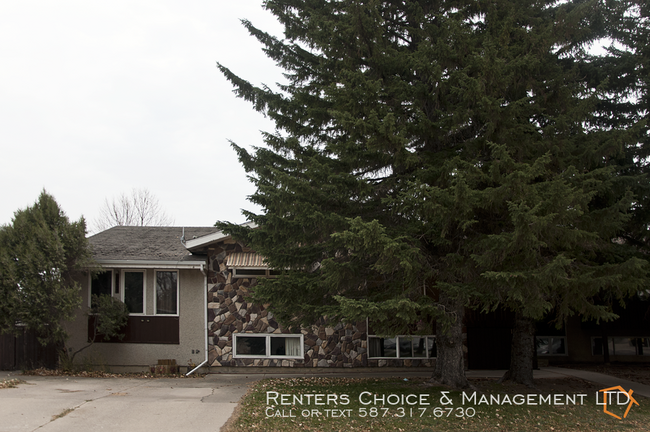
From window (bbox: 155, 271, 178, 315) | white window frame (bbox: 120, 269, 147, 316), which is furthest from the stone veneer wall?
white window frame (bbox: 120, 269, 147, 316)

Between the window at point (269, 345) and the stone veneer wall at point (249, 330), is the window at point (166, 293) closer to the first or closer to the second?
the stone veneer wall at point (249, 330)

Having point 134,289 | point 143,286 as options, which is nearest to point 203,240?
point 143,286

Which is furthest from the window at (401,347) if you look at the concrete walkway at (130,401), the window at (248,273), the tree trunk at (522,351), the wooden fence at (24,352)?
the wooden fence at (24,352)

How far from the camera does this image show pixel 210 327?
13789 mm

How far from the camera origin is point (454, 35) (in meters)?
8.85

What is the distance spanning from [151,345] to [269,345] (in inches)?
130

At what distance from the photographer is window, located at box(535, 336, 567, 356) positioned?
16.2m

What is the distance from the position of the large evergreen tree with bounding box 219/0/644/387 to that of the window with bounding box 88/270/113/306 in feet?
18.2

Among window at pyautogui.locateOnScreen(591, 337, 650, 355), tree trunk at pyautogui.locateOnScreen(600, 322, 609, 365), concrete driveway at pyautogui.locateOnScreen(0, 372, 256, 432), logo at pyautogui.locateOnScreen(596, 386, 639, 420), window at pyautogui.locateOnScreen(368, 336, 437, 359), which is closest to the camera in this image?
concrete driveway at pyautogui.locateOnScreen(0, 372, 256, 432)

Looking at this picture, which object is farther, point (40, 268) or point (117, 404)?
point (40, 268)

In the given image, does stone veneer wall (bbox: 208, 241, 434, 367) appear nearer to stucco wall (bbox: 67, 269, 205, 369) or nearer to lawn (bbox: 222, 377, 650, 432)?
stucco wall (bbox: 67, 269, 205, 369)

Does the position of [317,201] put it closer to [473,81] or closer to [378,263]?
[378,263]

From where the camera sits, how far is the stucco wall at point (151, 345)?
1367 cm

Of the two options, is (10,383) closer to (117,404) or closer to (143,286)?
(117,404)
